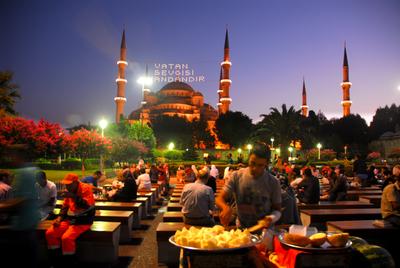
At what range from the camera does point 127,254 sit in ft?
22.8

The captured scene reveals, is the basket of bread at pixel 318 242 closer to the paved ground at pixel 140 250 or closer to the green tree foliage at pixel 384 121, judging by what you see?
the paved ground at pixel 140 250

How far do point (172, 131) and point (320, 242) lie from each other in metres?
63.8

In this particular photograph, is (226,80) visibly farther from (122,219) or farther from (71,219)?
(71,219)

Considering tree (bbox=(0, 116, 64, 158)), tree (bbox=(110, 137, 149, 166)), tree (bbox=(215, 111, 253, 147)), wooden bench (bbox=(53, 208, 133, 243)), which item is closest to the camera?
wooden bench (bbox=(53, 208, 133, 243))

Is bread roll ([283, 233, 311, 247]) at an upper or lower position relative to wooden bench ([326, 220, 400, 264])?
upper

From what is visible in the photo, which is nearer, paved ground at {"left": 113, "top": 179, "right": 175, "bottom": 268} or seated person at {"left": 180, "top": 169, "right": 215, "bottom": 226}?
seated person at {"left": 180, "top": 169, "right": 215, "bottom": 226}

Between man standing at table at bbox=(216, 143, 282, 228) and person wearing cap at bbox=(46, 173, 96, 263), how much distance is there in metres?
2.88

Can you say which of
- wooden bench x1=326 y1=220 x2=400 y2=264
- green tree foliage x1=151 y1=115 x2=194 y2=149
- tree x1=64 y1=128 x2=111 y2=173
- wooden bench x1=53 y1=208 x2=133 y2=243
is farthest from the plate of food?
green tree foliage x1=151 y1=115 x2=194 y2=149


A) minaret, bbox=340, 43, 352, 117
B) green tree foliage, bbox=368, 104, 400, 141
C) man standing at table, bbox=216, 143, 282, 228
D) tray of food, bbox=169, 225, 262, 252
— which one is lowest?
tray of food, bbox=169, 225, 262, 252

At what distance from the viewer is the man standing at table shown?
136 inches

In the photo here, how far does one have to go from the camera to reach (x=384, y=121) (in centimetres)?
7094

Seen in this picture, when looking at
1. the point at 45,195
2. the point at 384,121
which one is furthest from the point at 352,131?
the point at 45,195

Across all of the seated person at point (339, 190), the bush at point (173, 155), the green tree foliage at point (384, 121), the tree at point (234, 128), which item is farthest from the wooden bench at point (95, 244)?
the green tree foliage at point (384, 121)

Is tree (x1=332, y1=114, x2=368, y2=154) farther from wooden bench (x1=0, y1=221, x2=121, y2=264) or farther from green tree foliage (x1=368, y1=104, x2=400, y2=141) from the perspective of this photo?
wooden bench (x1=0, y1=221, x2=121, y2=264)
